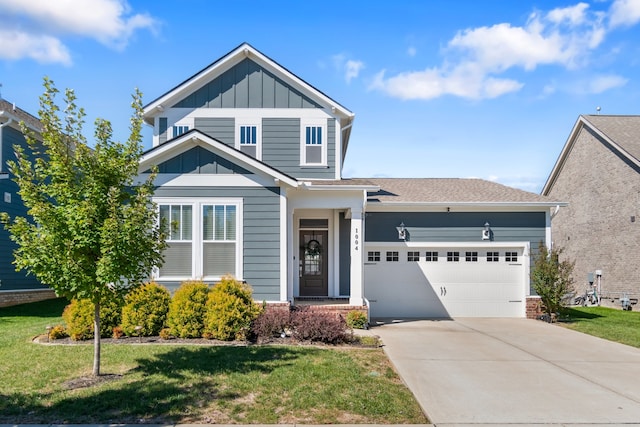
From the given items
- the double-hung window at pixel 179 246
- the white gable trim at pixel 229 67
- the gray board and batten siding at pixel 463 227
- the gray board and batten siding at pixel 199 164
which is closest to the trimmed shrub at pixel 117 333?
the double-hung window at pixel 179 246

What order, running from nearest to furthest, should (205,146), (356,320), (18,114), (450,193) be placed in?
A: (205,146)
(356,320)
(450,193)
(18,114)

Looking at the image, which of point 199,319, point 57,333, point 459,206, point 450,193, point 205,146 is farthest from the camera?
point 450,193

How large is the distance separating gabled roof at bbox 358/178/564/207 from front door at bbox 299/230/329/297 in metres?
2.14

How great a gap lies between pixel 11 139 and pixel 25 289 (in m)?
5.41

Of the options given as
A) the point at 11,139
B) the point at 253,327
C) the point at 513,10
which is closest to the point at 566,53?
the point at 513,10

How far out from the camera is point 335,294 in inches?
567

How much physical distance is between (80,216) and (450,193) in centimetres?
1197

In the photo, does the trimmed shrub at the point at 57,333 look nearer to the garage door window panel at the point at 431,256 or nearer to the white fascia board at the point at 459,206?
the white fascia board at the point at 459,206

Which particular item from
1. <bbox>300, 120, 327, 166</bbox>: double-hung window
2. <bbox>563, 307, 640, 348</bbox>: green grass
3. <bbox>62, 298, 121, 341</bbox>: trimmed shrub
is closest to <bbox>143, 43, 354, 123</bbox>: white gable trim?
<bbox>300, 120, 327, 166</bbox>: double-hung window

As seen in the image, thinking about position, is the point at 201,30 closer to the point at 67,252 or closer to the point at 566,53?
the point at 67,252

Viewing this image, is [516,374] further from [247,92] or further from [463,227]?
[247,92]

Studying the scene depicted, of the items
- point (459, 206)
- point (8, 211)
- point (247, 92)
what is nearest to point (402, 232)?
point (459, 206)

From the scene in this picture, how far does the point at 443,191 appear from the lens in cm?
1573

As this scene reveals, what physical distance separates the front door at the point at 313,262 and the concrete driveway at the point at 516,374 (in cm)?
330
